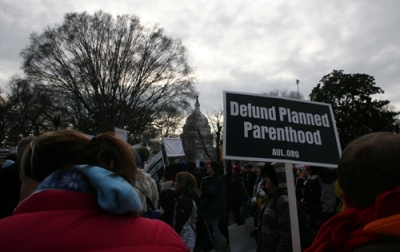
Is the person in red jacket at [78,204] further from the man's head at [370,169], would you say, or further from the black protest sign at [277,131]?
the black protest sign at [277,131]

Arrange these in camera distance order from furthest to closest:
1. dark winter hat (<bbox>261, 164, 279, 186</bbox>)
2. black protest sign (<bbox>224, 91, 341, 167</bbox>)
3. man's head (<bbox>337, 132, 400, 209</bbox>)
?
dark winter hat (<bbox>261, 164, 279, 186</bbox>)
black protest sign (<bbox>224, 91, 341, 167</bbox>)
man's head (<bbox>337, 132, 400, 209</bbox>)

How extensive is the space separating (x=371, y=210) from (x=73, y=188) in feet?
3.31

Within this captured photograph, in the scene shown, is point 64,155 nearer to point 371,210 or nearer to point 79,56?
point 371,210

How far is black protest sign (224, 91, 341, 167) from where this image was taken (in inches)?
148

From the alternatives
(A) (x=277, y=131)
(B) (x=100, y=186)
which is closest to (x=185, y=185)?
(A) (x=277, y=131)

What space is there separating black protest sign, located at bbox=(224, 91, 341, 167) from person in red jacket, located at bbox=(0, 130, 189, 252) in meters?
2.17

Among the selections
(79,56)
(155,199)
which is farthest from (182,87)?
(155,199)

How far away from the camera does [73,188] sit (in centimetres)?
142

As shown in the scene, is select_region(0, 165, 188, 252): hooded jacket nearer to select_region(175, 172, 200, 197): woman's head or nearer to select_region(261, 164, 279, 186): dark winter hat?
select_region(261, 164, 279, 186): dark winter hat

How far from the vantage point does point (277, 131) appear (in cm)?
391

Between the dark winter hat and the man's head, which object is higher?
the dark winter hat

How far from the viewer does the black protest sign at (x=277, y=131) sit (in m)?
3.77

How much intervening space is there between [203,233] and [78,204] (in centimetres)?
422

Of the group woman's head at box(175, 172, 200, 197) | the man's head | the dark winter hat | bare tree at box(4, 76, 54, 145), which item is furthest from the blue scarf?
bare tree at box(4, 76, 54, 145)
